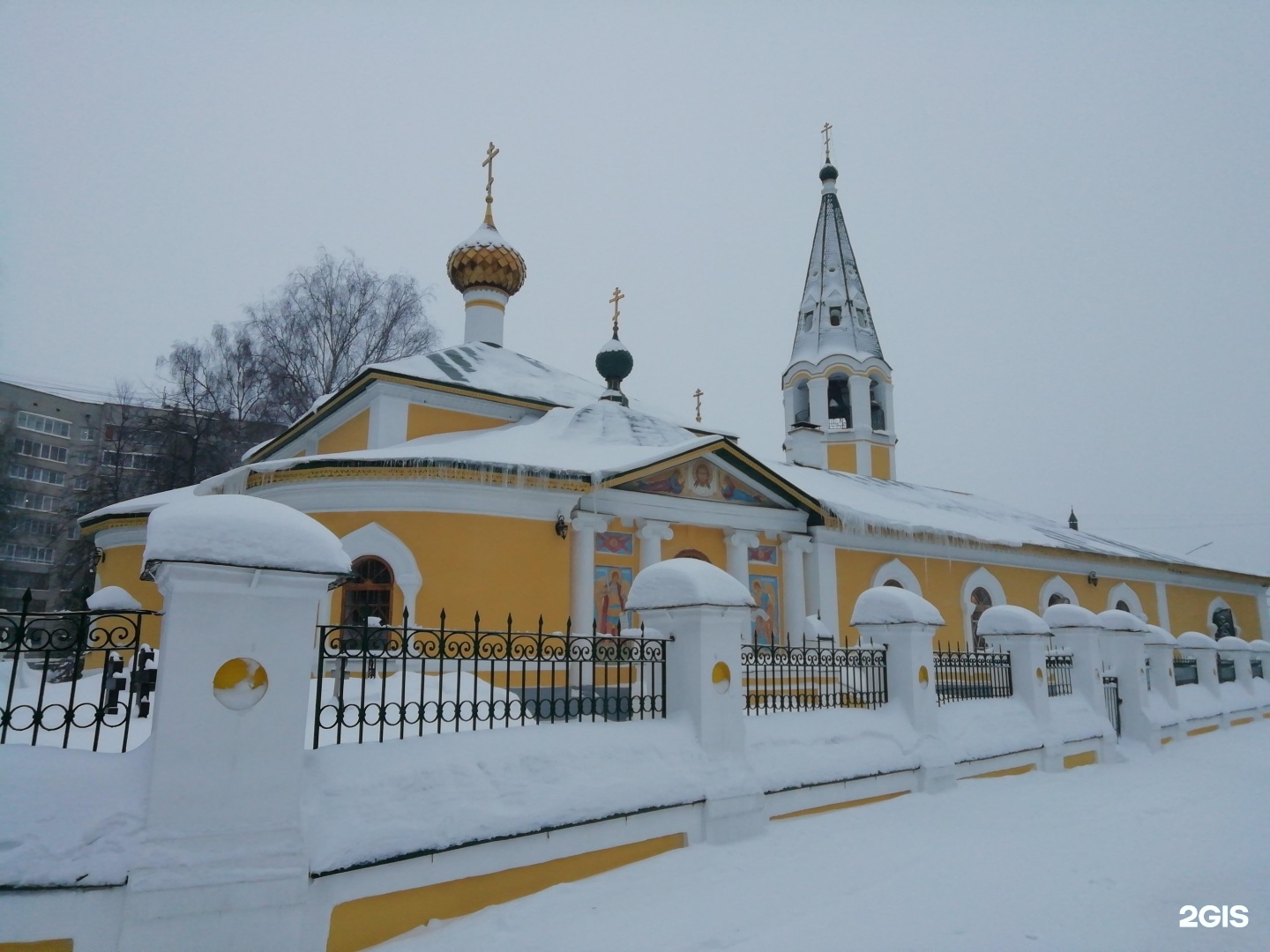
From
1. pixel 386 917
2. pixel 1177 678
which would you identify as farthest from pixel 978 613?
pixel 386 917

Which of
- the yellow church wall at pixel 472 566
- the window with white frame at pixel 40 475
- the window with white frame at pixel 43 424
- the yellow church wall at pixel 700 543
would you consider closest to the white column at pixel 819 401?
the yellow church wall at pixel 700 543

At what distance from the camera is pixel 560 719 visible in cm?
544

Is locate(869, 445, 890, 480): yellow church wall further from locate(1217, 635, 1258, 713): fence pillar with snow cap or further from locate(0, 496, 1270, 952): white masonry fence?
locate(0, 496, 1270, 952): white masonry fence

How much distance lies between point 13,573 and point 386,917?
3724 cm

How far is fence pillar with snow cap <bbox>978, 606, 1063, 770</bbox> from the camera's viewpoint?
30.2 ft

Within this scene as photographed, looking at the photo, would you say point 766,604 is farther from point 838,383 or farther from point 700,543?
point 838,383

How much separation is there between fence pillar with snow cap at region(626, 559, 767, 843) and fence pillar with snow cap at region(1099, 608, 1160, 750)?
7.30 metres

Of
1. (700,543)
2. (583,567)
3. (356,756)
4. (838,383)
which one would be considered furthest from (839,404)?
(356,756)

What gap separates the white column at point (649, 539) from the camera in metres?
11.8

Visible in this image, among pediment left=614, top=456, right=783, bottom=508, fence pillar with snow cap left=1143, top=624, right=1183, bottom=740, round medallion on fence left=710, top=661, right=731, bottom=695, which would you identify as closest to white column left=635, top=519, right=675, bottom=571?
pediment left=614, top=456, right=783, bottom=508

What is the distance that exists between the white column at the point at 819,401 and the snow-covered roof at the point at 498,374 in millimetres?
6841

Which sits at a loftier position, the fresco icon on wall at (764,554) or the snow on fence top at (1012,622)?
the fresco icon on wall at (764,554)

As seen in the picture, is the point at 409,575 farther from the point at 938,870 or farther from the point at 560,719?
the point at 938,870

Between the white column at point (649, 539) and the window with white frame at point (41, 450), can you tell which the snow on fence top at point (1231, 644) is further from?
the window with white frame at point (41, 450)
